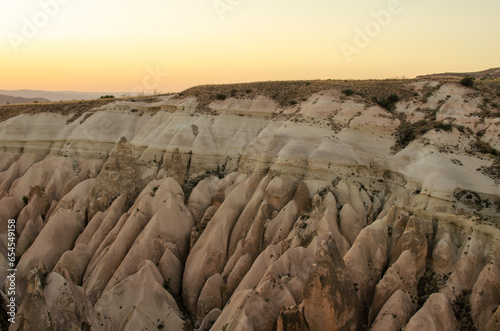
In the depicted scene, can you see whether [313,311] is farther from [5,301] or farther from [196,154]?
[196,154]

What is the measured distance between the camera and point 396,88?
104 ft

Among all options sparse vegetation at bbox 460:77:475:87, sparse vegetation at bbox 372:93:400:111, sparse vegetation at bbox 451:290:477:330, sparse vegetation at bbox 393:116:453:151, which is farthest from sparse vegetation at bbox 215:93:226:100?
sparse vegetation at bbox 451:290:477:330

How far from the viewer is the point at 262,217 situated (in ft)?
82.0

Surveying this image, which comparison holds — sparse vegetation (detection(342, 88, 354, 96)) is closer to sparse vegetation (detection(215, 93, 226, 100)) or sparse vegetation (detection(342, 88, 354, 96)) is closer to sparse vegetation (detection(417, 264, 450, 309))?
sparse vegetation (detection(215, 93, 226, 100))

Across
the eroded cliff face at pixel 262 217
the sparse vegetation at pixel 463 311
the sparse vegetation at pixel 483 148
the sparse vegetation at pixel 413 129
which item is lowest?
the sparse vegetation at pixel 463 311

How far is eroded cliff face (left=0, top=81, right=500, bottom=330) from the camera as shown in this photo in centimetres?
1800

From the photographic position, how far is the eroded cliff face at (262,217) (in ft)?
59.1

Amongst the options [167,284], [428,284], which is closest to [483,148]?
[428,284]

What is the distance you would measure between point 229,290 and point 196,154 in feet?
39.6

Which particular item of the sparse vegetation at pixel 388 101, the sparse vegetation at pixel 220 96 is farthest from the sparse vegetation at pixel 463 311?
the sparse vegetation at pixel 220 96

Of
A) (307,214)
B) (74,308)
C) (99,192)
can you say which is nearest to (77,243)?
(99,192)

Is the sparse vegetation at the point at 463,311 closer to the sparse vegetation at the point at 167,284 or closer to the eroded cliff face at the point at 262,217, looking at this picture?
the eroded cliff face at the point at 262,217

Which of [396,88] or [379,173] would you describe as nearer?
[379,173]

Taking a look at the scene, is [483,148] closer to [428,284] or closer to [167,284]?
[428,284]
